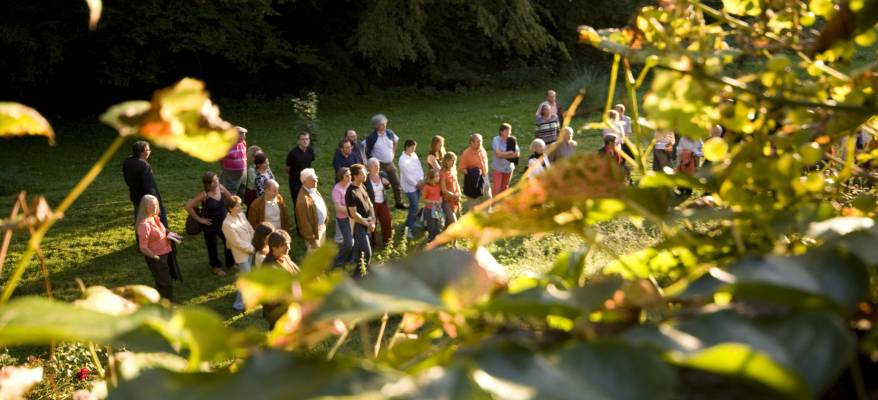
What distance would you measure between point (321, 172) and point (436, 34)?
46.3ft

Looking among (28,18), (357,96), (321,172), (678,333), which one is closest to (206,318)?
(678,333)

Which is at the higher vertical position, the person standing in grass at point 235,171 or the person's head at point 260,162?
the person's head at point 260,162

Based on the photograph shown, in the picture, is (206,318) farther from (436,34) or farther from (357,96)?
(436,34)

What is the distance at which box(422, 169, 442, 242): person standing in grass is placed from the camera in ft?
35.3

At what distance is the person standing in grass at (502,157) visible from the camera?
12719 millimetres

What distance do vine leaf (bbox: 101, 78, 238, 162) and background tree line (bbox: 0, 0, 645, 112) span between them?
2306 centimetres

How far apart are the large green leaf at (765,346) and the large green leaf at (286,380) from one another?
0.18m

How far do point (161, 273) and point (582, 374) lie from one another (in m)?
8.65

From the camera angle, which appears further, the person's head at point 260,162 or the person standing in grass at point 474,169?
the person standing in grass at point 474,169

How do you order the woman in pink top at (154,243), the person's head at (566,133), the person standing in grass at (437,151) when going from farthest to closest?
1. the person standing in grass at (437,151)
2. the woman in pink top at (154,243)
3. the person's head at (566,133)

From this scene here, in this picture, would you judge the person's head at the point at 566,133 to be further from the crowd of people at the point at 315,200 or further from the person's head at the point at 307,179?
the person's head at the point at 307,179

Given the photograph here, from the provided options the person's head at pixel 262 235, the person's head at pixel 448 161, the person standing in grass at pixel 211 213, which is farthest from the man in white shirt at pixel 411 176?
the person's head at pixel 262 235

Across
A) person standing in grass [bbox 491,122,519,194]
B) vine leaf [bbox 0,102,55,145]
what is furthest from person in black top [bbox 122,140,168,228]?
vine leaf [bbox 0,102,55,145]

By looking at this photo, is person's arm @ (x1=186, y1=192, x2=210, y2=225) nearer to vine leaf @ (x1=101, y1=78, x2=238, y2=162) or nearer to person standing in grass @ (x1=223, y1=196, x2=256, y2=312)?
person standing in grass @ (x1=223, y1=196, x2=256, y2=312)
